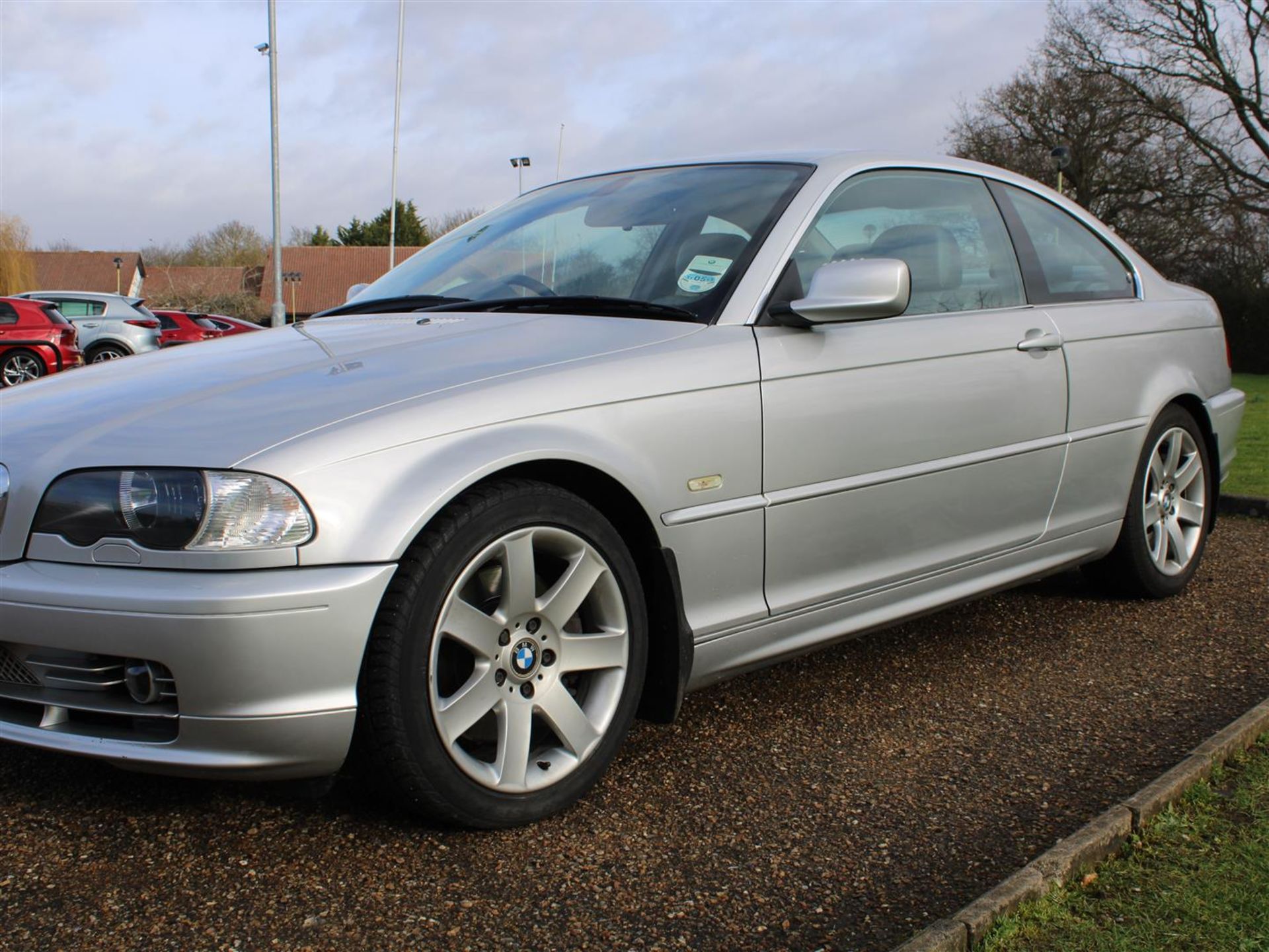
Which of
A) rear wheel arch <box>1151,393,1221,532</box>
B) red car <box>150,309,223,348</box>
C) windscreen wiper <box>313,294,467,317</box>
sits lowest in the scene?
red car <box>150,309,223,348</box>

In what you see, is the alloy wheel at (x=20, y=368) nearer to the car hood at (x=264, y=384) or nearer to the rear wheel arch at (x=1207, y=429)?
the car hood at (x=264, y=384)

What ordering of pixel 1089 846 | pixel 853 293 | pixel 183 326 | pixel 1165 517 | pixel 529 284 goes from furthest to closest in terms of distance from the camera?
pixel 183 326
pixel 1165 517
pixel 529 284
pixel 853 293
pixel 1089 846

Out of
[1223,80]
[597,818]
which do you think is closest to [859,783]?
[597,818]

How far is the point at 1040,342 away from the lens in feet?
12.1

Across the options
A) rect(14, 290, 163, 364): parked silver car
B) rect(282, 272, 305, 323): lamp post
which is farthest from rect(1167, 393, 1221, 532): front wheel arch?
rect(282, 272, 305, 323): lamp post

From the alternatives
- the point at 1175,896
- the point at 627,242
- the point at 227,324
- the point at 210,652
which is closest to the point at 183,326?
the point at 227,324

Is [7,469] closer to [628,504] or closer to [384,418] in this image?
[384,418]

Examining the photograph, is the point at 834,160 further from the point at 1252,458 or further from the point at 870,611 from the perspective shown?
the point at 1252,458

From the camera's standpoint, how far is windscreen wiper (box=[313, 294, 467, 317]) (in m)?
3.45

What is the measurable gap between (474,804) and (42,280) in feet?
255

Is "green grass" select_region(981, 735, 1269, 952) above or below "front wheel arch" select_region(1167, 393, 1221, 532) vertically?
below

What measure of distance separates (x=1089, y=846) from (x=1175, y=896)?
0.17 meters

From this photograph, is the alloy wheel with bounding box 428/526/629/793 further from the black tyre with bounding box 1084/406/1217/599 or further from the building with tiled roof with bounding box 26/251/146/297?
the building with tiled roof with bounding box 26/251/146/297

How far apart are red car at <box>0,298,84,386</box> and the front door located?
17.1 meters
